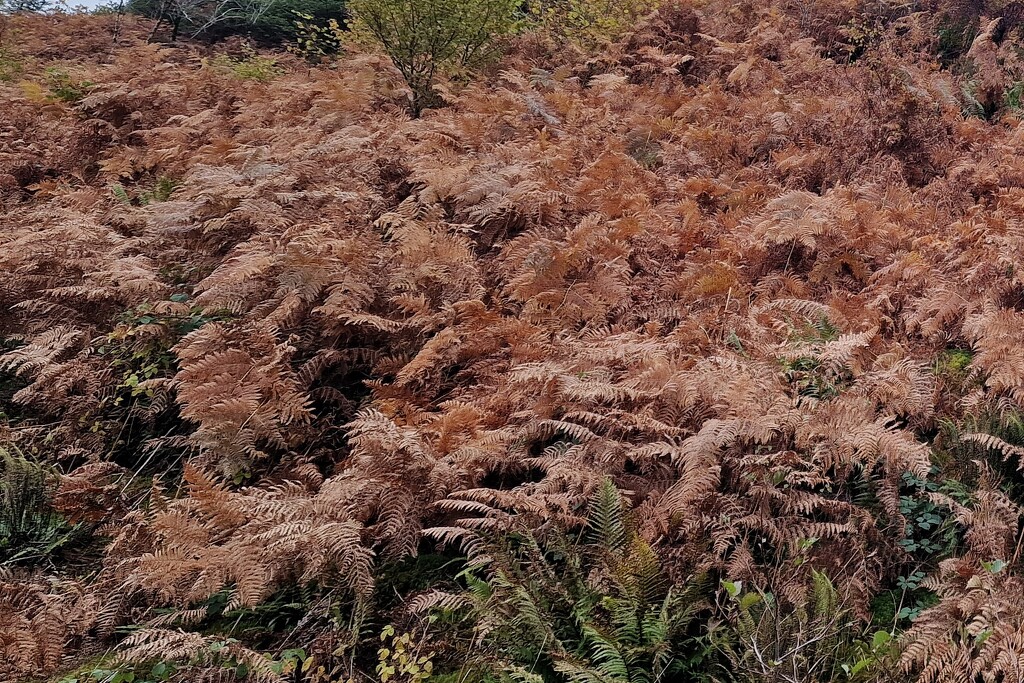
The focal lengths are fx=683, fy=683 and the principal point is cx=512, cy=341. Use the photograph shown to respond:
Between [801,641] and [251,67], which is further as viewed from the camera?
[251,67]

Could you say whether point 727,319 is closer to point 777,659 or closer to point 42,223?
point 777,659

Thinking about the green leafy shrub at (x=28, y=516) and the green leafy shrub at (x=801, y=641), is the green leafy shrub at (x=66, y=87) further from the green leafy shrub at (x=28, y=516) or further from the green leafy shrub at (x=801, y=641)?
Answer: the green leafy shrub at (x=801, y=641)

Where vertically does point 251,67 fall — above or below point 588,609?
above

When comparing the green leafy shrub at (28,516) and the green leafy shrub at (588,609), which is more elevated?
the green leafy shrub at (588,609)

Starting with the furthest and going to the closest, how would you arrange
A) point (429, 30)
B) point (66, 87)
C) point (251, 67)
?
point (251, 67)
point (66, 87)
point (429, 30)

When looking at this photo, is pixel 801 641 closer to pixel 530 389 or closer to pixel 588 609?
pixel 588 609

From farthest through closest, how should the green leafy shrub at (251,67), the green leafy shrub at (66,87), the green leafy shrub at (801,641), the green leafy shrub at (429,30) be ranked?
the green leafy shrub at (251,67), the green leafy shrub at (66,87), the green leafy shrub at (429,30), the green leafy shrub at (801,641)

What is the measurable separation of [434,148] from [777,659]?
16.7ft

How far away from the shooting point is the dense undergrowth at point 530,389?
8.59 feet

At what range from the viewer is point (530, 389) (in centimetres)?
366

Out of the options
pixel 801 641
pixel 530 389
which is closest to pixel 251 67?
pixel 530 389

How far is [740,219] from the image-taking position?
17.2 feet

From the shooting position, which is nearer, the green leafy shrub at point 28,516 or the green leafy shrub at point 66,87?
the green leafy shrub at point 28,516

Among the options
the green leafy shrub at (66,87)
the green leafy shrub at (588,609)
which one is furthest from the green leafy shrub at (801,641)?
the green leafy shrub at (66,87)
